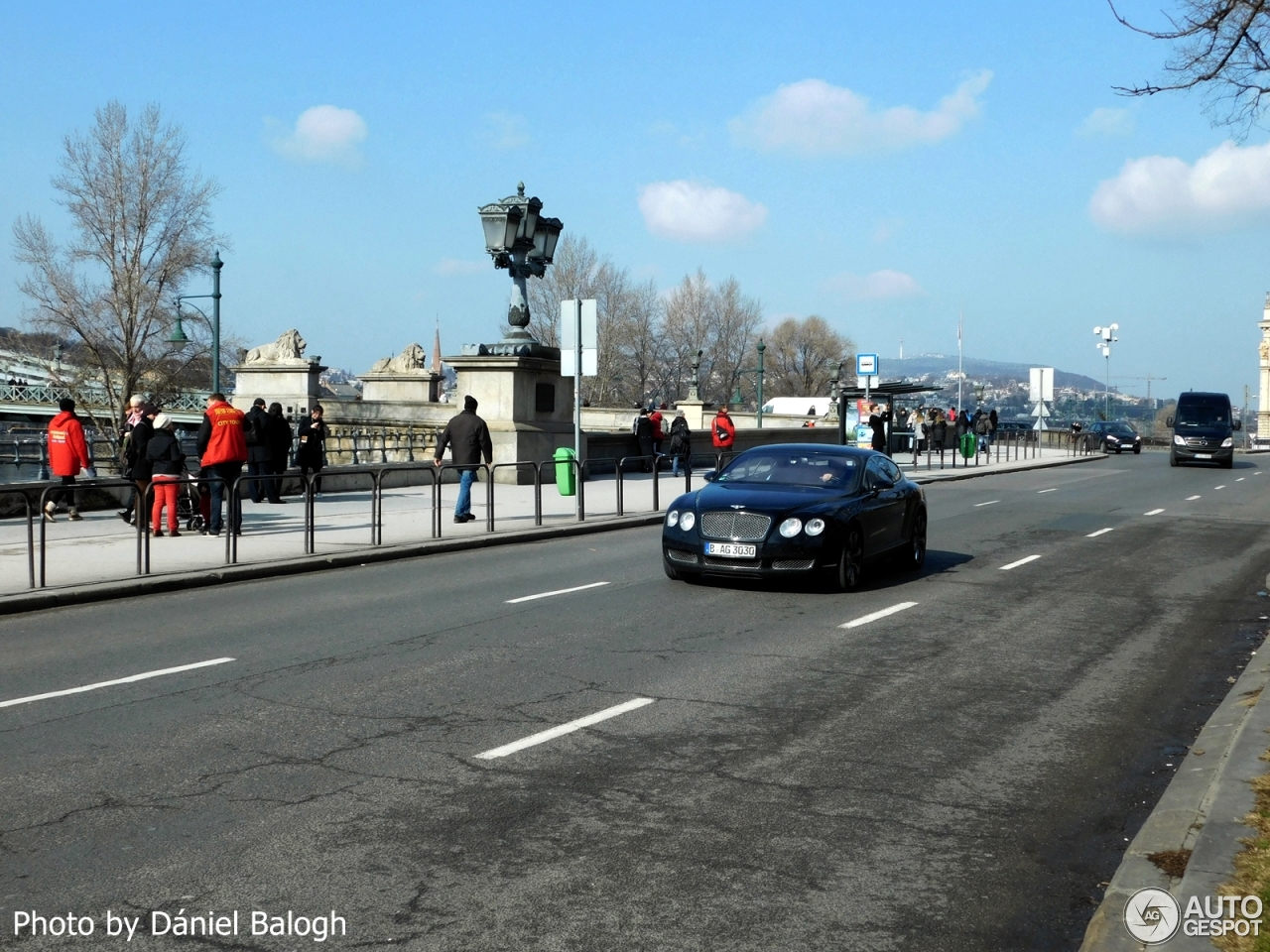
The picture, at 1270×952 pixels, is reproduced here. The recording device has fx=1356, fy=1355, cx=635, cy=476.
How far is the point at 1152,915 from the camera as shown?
15.4ft

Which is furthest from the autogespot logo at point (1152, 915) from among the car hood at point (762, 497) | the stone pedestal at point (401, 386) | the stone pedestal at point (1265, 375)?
the stone pedestal at point (1265, 375)

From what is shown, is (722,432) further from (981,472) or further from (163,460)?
(163,460)

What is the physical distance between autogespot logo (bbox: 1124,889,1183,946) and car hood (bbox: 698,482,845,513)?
8.73 m

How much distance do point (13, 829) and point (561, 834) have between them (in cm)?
234

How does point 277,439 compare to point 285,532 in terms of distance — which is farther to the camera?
point 277,439

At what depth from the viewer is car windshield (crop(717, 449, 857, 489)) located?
14.7m

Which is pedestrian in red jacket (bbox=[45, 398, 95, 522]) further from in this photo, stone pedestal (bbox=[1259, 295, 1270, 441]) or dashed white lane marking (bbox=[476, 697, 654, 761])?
stone pedestal (bbox=[1259, 295, 1270, 441])

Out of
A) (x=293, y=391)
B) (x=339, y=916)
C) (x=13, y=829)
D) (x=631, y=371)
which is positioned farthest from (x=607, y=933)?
(x=631, y=371)

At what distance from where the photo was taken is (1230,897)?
475cm

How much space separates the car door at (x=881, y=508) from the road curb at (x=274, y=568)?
5.89 m

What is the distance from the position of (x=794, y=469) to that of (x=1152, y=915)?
34.2 ft

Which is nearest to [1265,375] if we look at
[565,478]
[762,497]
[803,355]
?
[803,355]

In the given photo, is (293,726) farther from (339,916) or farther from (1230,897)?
(1230,897)

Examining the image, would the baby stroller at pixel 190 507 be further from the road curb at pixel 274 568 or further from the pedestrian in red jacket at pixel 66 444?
the road curb at pixel 274 568
